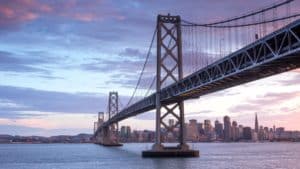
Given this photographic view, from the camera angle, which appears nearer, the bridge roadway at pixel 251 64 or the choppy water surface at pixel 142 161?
the bridge roadway at pixel 251 64

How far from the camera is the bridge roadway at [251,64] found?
27.3 metres

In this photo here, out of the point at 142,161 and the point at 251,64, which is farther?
the point at 142,161

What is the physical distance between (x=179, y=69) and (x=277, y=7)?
925 inches

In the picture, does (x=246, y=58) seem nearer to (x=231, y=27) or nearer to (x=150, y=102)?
(x=231, y=27)

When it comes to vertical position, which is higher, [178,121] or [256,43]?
[256,43]

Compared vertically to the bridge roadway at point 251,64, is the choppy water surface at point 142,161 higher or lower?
lower

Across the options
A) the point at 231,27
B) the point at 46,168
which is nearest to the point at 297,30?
the point at 231,27

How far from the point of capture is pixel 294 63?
99.0ft

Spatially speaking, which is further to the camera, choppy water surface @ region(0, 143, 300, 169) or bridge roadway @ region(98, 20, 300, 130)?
choppy water surface @ region(0, 143, 300, 169)

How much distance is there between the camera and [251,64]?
32156 mm

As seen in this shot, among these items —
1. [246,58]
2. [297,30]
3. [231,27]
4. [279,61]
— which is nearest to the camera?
[297,30]

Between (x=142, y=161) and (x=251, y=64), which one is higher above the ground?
(x=251, y=64)

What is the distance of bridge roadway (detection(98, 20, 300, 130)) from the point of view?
27281 mm

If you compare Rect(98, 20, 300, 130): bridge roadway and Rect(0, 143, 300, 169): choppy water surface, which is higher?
Rect(98, 20, 300, 130): bridge roadway
